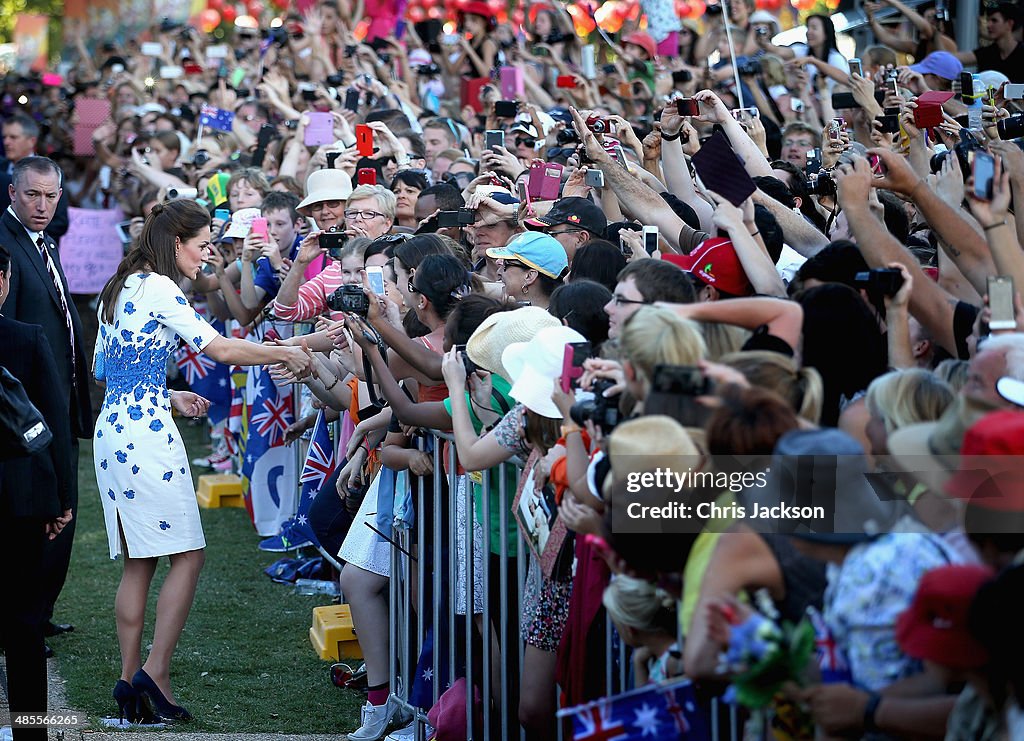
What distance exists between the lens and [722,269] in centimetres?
477

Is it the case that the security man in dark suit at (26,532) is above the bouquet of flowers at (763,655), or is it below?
below

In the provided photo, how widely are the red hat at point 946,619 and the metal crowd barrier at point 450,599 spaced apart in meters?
1.72

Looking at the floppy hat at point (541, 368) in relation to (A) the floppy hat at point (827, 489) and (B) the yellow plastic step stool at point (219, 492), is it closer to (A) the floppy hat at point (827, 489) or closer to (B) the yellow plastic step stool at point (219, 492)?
(A) the floppy hat at point (827, 489)

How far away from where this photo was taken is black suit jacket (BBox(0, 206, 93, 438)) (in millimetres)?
6586

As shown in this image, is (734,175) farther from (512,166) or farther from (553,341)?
(512,166)

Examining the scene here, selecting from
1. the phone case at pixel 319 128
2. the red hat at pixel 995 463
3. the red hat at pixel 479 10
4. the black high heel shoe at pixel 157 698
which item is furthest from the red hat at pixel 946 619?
the red hat at pixel 479 10

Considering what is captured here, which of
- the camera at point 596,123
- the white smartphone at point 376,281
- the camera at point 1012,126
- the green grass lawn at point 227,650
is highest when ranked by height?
the camera at point 1012,126

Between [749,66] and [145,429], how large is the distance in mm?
5947

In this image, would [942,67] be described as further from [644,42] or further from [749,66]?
[644,42]

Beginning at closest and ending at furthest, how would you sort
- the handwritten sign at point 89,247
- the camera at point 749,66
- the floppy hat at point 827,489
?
1. the floppy hat at point 827,489
2. the camera at point 749,66
3. the handwritten sign at point 89,247

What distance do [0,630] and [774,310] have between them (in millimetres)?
3289

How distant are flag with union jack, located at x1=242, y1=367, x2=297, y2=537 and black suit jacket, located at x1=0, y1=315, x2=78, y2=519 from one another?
3354 mm

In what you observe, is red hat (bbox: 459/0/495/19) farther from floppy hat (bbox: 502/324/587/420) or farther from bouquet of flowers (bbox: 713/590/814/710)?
bouquet of flowers (bbox: 713/590/814/710)

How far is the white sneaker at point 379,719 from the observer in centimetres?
566
